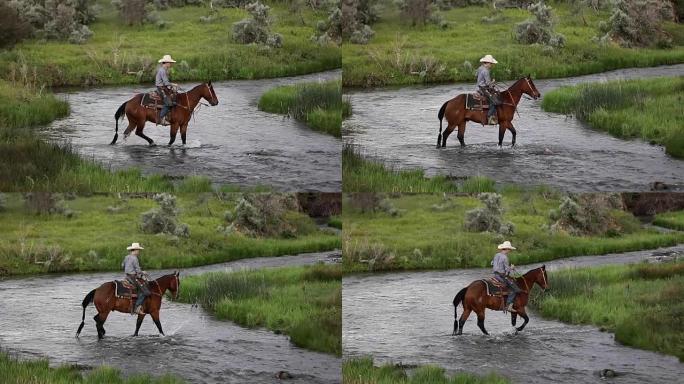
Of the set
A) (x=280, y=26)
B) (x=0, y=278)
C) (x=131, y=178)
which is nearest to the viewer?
(x=131, y=178)

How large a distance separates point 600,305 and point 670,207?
18.3 meters

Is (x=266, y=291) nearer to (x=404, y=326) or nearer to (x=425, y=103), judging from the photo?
(x=404, y=326)

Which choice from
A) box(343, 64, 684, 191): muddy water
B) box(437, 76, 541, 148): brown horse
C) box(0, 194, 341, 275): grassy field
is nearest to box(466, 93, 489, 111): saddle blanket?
box(437, 76, 541, 148): brown horse

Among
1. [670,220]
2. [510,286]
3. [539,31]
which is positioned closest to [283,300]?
[510,286]

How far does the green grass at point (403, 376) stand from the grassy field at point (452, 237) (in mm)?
10994

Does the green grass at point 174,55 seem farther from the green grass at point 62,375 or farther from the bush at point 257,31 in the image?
the green grass at point 62,375

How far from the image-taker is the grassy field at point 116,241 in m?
36.9

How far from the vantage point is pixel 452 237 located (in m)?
38.7

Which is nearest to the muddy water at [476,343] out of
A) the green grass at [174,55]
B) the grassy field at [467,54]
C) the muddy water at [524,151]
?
the muddy water at [524,151]

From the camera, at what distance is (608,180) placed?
96.5 feet

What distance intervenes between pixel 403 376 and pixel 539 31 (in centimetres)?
2474

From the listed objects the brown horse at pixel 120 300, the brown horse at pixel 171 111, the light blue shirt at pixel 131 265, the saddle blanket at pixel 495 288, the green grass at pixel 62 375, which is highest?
the brown horse at pixel 171 111

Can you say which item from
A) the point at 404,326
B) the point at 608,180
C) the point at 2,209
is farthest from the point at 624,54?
the point at 2,209

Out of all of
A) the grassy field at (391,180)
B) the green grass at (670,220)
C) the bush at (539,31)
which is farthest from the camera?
the bush at (539,31)
